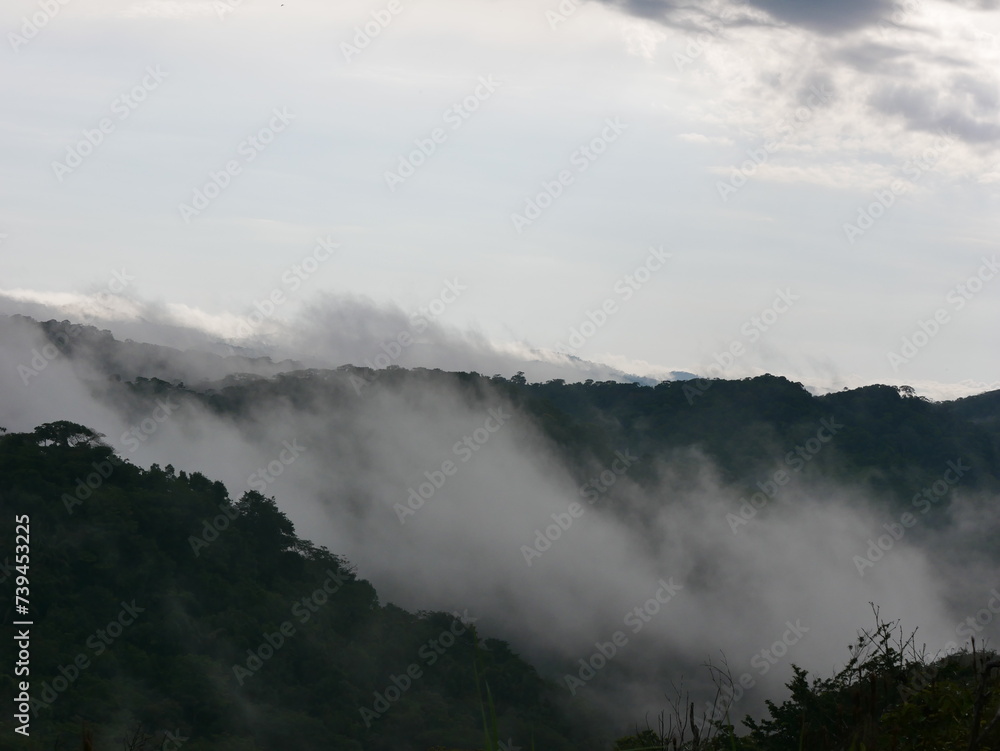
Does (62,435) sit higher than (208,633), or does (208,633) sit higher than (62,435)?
(62,435)

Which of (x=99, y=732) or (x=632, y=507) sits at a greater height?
(x=99, y=732)

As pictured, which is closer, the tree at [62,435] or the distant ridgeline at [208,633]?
the distant ridgeline at [208,633]

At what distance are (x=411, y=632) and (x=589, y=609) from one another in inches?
1575

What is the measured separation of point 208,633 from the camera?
4869cm

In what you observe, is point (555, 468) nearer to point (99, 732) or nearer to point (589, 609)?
point (589, 609)

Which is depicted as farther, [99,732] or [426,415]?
[426,415]

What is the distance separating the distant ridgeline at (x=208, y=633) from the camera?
133ft

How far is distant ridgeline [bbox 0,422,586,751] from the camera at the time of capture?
133 ft

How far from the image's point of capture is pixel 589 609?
92688mm

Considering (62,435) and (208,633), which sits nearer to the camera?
(208,633)

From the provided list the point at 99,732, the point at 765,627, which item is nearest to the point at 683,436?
the point at 765,627

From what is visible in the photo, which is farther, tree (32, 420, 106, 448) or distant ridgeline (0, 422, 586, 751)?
tree (32, 420, 106, 448)

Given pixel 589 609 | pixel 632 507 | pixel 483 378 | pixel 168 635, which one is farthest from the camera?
pixel 483 378

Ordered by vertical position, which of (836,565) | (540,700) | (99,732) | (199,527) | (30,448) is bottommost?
(836,565)
